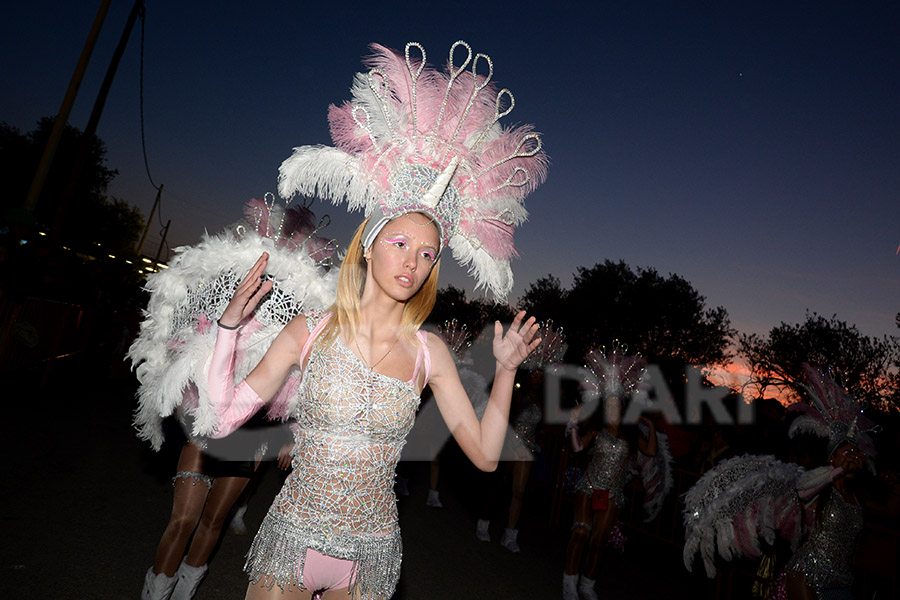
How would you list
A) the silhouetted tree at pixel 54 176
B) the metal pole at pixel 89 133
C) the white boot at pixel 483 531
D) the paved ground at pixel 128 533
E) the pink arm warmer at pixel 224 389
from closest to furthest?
the pink arm warmer at pixel 224 389 < the paved ground at pixel 128 533 < the white boot at pixel 483 531 < the metal pole at pixel 89 133 < the silhouetted tree at pixel 54 176

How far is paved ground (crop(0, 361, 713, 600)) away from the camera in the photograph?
3.98 meters

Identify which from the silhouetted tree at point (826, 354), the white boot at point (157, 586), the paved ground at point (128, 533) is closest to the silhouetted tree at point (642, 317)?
the silhouetted tree at point (826, 354)

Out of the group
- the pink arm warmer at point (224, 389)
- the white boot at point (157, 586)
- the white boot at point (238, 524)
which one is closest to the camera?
the pink arm warmer at point (224, 389)

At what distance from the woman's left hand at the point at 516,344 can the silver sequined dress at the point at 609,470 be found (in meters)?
3.83

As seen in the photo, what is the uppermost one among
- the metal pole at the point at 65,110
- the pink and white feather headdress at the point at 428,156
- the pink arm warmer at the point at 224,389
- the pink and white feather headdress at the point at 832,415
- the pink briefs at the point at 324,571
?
the metal pole at the point at 65,110

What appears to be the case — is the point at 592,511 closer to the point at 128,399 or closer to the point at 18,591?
the point at 18,591

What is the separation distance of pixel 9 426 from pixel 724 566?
29.9ft

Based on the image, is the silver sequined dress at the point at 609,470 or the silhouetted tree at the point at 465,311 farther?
the silhouetted tree at the point at 465,311

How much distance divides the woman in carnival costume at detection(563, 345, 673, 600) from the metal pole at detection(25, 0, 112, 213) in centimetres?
1069

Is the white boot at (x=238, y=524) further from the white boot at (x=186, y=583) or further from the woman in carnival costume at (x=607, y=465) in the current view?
the woman in carnival costume at (x=607, y=465)

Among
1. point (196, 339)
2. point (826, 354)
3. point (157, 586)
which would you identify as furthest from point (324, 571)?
point (826, 354)

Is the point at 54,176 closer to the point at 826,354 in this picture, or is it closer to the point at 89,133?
the point at 89,133

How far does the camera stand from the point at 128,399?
35.8 ft

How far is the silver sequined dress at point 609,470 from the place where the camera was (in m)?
5.40
